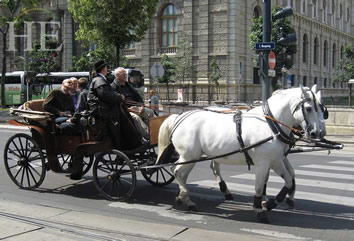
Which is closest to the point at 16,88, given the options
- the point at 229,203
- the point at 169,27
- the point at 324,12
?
the point at 169,27

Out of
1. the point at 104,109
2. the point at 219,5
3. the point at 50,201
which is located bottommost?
the point at 50,201

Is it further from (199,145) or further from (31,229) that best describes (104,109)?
(31,229)

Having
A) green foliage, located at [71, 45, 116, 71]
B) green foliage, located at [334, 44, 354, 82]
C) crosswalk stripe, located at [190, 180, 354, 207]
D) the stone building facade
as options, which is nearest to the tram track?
crosswalk stripe, located at [190, 180, 354, 207]

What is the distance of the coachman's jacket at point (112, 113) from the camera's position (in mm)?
7363

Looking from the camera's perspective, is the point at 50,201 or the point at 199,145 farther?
the point at 50,201

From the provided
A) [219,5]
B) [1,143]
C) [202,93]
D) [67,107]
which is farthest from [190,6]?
[67,107]

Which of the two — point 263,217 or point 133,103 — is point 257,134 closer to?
point 263,217

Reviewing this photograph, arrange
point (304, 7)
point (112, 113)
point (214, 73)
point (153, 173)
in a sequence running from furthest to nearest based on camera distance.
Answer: point (304, 7) → point (214, 73) → point (153, 173) → point (112, 113)

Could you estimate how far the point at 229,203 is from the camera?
24.0ft

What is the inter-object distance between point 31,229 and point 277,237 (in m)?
3.17

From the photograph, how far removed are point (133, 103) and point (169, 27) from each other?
3822cm

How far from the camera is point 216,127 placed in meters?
6.54

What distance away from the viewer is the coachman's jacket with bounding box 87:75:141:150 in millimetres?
7363

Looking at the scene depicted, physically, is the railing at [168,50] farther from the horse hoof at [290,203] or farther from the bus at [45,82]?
the horse hoof at [290,203]
